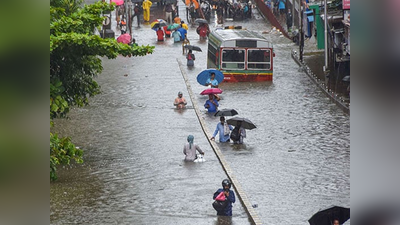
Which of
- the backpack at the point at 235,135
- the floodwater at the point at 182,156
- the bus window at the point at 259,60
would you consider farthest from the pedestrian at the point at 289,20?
the backpack at the point at 235,135

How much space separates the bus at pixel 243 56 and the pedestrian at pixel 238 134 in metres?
10.4

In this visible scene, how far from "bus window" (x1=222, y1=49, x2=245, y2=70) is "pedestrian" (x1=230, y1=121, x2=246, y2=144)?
10683 mm

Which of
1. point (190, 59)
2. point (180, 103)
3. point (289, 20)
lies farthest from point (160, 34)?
point (180, 103)

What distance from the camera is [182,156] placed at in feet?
65.3

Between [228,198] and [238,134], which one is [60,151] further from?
[238,134]

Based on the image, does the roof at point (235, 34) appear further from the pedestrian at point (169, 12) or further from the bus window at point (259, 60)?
the pedestrian at point (169, 12)

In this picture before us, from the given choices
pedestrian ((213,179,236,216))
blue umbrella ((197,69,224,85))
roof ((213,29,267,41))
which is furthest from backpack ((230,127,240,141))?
roof ((213,29,267,41))

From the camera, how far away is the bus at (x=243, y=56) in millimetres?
31141

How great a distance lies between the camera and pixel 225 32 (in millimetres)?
33219

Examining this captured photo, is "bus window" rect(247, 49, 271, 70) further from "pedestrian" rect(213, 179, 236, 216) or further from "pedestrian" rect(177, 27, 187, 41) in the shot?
"pedestrian" rect(213, 179, 236, 216)

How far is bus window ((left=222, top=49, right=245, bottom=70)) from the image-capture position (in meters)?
31.4
